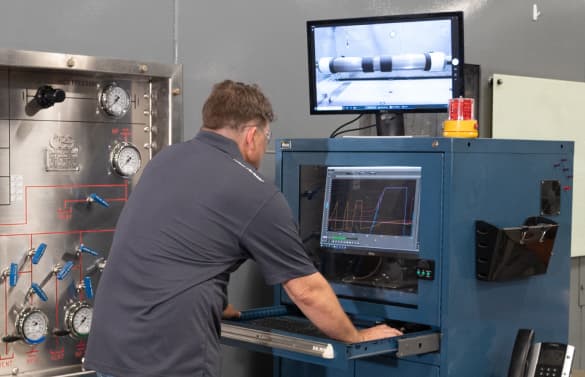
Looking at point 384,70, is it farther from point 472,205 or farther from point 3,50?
point 3,50

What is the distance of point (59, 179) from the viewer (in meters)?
2.48

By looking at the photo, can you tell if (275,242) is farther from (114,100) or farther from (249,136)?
(114,100)

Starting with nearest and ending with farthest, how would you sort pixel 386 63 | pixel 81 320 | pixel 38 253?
pixel 38 253
pixel 81 320
pixel 386 63

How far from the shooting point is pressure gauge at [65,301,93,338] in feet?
8.21

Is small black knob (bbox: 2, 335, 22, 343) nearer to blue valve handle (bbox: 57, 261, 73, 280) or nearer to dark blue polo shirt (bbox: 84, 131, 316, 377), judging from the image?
blue valve handle (bbox: 57, 261, 73, 280)

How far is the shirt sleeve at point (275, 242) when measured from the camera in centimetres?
205

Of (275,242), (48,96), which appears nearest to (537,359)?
(275,242)

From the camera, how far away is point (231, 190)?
2045mm

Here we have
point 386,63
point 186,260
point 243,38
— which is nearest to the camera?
point 186,260

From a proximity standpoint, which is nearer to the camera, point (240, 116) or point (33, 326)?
point (240, 116)

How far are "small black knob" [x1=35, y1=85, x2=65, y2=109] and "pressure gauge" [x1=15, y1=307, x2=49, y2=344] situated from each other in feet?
1.96

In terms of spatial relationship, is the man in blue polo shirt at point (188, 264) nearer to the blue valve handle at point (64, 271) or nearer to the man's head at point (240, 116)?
the man's head at point (240, 116)

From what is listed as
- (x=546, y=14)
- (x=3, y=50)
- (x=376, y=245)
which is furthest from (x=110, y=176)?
(x=546, y=14)

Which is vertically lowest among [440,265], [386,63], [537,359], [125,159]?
[537,359]
